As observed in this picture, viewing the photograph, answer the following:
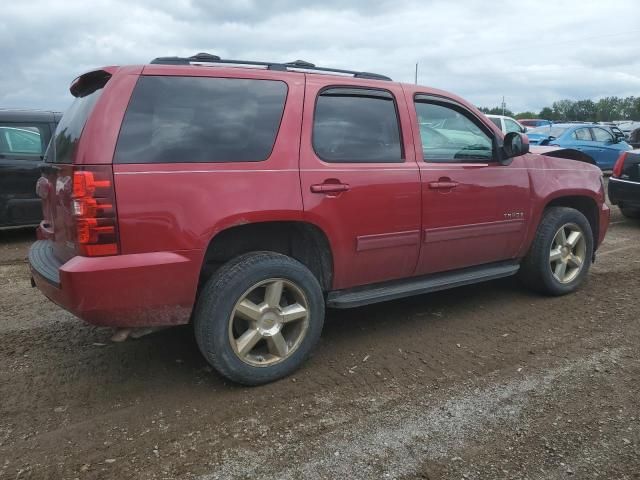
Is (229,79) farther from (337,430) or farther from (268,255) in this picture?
(337,430)

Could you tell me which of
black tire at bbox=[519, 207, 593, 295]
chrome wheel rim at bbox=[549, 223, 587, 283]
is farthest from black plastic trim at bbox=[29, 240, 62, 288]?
chrome wheel rim at bbox=[549, 223, 587, 283]

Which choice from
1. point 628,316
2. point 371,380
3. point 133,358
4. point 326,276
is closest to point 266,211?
point 326,276

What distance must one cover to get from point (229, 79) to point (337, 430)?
2053mm

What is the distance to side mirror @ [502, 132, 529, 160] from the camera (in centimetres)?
428

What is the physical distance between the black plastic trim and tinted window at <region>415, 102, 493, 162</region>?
249cm

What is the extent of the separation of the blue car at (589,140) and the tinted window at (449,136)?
10605mm

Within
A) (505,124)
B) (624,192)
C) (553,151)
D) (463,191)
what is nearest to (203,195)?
(463,191)

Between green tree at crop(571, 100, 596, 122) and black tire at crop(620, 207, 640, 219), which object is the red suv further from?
green tree at crop(571, 100, 596, 122)

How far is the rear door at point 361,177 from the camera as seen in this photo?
133 inches

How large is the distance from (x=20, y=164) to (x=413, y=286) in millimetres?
5980

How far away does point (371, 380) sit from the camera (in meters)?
3.33

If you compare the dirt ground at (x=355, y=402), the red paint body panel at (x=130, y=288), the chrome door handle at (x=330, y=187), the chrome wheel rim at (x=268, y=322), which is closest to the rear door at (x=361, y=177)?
Answer: the chrome door handle at (x=330, y=187)

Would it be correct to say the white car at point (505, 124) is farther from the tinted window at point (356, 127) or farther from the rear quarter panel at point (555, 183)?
the tinted window at point (356, 127)

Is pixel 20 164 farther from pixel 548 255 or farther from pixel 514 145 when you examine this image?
pixel 548 255
